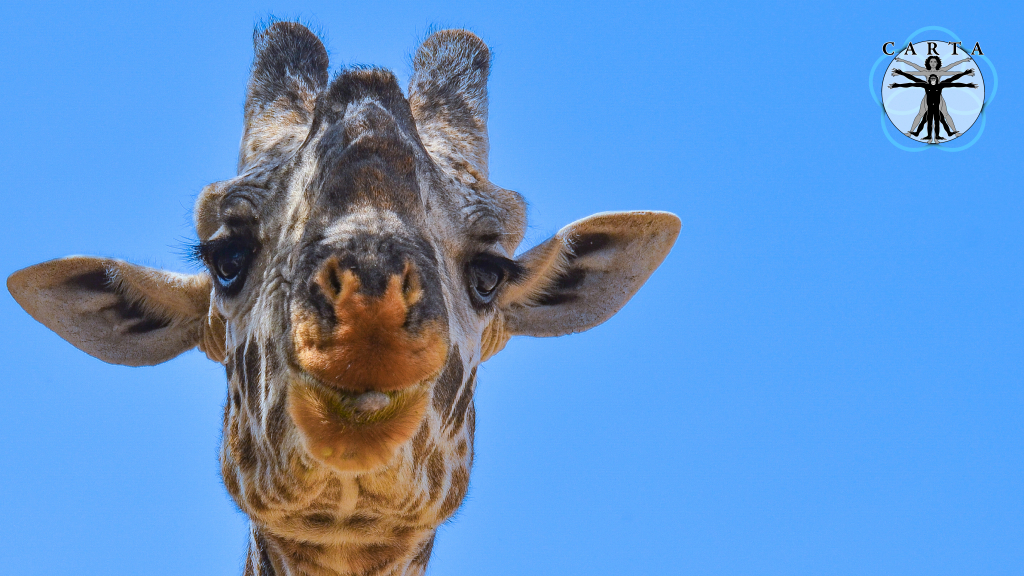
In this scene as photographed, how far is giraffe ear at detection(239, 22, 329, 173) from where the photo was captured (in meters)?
5.42

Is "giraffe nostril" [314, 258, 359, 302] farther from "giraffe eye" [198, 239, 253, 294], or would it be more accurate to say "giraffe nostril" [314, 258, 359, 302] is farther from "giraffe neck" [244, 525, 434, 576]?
"giraffe neck" [244, 525, 434, 576]

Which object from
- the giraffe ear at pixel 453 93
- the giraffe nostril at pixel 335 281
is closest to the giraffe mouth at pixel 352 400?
the giraffe nostril at pixel 335 281

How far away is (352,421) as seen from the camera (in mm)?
3213

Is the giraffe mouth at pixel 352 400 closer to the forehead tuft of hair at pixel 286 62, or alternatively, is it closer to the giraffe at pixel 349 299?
the giraffe at pixel 349 299

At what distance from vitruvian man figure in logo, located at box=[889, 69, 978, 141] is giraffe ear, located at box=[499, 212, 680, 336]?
354cm

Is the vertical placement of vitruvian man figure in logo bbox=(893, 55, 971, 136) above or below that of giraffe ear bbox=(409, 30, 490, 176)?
above

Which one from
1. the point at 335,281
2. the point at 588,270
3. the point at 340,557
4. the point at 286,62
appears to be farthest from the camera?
the point at 286,62

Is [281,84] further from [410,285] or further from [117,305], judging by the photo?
[410,285]

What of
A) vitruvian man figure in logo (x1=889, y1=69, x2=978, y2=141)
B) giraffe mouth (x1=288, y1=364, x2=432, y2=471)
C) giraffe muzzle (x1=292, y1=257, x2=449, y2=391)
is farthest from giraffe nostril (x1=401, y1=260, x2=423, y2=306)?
vitruvian man figure in logo (x1=889, y1=69, x2=978, y2=141)

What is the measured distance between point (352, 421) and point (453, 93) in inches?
132

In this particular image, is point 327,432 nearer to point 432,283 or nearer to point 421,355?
point 421,355

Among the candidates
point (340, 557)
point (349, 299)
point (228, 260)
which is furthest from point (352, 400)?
point (228, 260)

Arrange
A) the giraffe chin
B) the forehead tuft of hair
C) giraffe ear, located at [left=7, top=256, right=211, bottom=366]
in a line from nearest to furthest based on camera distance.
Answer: the giraffe chin → giraffe ear, located at [left=7, top=256, right=211, bottom=366] → the forehead tuft of hair

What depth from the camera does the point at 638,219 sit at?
523 centimetres
